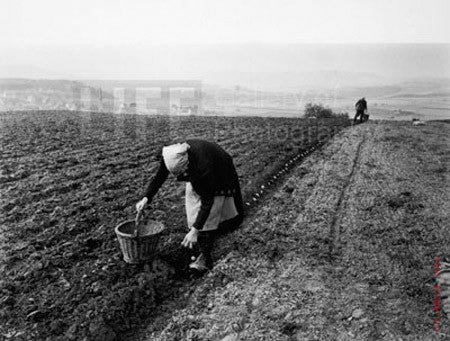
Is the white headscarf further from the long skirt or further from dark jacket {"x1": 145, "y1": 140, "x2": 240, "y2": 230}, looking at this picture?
the long skirt

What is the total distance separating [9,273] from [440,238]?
16.3 ft

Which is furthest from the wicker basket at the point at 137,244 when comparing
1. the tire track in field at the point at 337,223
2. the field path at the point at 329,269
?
the tire track in field at the point at 337,223

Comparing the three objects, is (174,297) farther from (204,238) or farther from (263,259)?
(263,259)

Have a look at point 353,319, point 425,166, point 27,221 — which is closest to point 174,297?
point 353,319

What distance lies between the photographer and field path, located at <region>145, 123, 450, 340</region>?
300 centimetres

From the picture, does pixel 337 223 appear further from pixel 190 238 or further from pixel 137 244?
pixel 137 244

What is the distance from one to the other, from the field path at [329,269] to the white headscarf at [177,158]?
48.6 inches

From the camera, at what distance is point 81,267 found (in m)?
3.83

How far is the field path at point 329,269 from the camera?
118 inches

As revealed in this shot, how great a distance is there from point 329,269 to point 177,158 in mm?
2052

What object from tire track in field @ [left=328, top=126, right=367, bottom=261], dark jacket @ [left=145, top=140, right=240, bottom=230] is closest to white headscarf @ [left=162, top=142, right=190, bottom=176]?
dark jacket @ [left=145, top=140, right=240, bottom=230]

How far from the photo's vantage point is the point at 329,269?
393cm

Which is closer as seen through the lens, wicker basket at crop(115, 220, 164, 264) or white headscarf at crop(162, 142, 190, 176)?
white headscarf at crop(162, 142, 190, 176)

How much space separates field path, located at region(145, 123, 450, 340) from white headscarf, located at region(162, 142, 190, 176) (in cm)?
123
